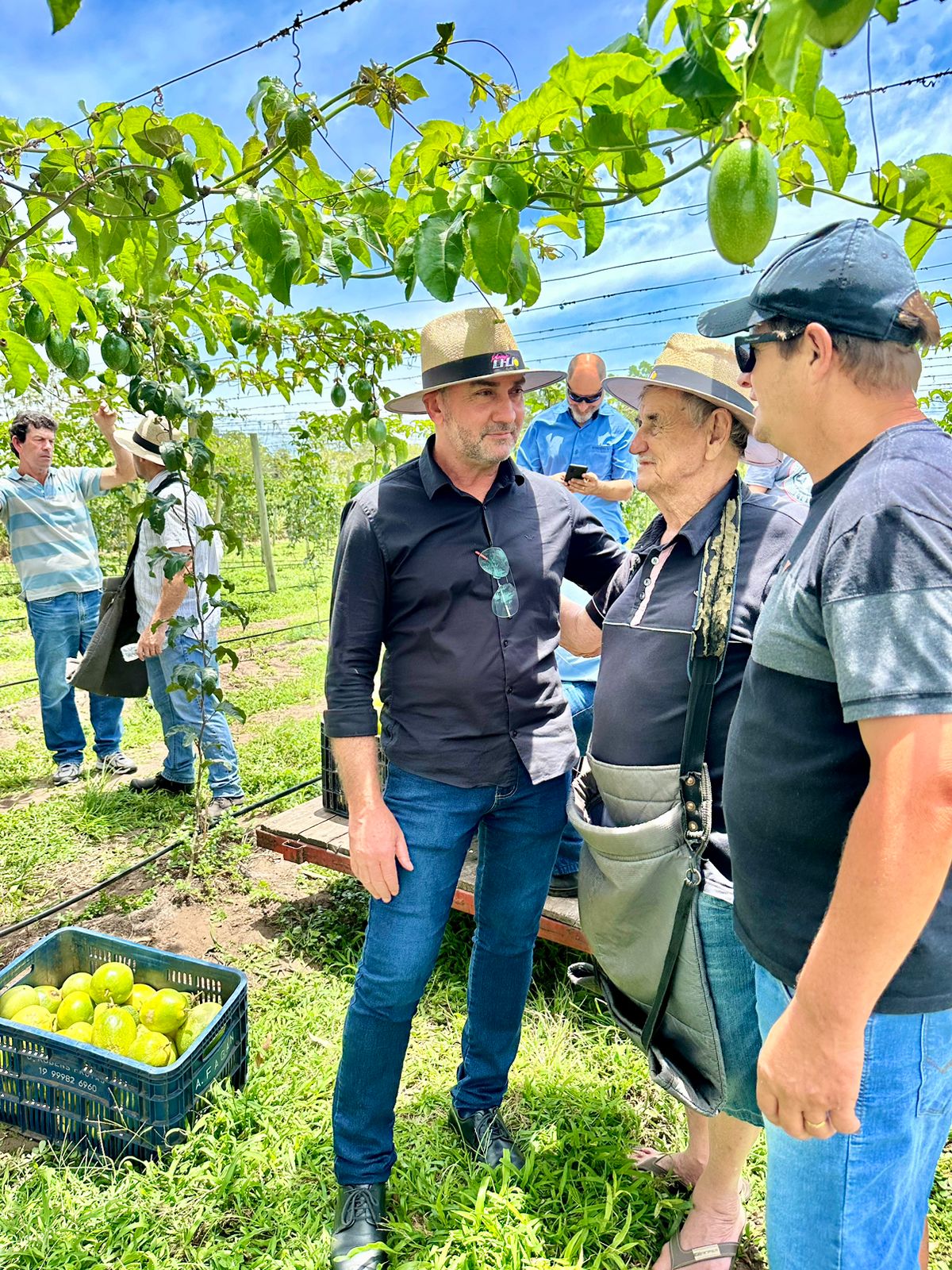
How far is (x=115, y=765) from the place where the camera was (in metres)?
4.70

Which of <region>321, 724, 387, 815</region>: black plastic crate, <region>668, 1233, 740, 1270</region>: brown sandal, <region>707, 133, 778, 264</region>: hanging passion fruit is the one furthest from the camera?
<region>321, 724, 387, 815</region>: black plastic crate

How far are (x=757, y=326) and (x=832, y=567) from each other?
398 millimetres

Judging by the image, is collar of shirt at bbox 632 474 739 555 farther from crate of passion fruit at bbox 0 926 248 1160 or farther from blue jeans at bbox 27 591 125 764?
blue jeans at bbox 27 591 125 764

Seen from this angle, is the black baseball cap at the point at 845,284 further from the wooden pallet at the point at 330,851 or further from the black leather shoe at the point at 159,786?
the black leather shoe at the point at 159,786

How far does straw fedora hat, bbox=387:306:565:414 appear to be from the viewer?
5.61 feet

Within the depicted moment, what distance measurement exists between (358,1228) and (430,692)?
1.19m

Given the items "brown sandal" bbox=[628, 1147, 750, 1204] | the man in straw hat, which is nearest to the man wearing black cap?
"brown sandal" bbox=[628, 1147, 750, 1204]

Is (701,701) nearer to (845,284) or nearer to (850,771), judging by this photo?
(850,771)

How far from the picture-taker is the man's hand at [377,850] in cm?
169

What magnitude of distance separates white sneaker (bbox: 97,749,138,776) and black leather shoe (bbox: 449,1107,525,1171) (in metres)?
3.40

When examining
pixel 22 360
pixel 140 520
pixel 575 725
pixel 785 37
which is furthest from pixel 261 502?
pixel 785 37

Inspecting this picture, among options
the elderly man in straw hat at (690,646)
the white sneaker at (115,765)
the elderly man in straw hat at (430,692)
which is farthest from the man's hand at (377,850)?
the white sneaker at (115,765)

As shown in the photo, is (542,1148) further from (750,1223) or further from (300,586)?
(300,586)

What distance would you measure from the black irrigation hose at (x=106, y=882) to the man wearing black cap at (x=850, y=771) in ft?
9.42
